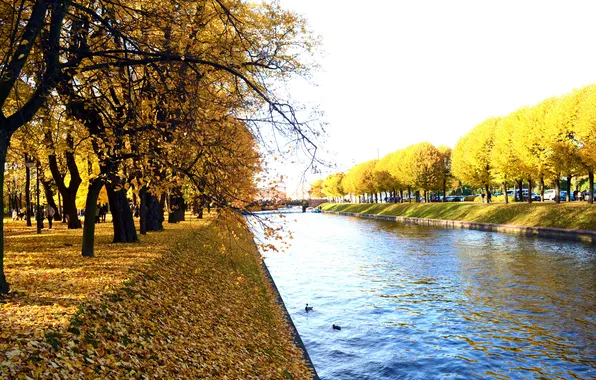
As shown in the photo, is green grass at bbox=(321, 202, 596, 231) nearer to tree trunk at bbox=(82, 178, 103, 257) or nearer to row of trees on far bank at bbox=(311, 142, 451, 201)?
row of trees on far bank at bbox=(311, 142, 451, 201)

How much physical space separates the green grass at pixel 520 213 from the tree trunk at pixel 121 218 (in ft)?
124

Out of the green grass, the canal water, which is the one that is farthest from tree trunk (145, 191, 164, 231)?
the green grass

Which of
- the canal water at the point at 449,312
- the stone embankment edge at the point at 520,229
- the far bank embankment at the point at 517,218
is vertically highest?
the far bank embankment at the point at 517,218

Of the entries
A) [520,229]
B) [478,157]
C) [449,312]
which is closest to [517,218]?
[520,229]

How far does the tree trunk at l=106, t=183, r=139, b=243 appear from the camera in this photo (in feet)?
64.3

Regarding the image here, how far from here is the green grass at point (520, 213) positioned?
4281 cm

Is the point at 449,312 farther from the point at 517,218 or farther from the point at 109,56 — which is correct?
the point at 517,218

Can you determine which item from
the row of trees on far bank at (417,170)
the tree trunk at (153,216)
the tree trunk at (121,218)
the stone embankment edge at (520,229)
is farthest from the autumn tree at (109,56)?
the row of trees on far bank at (417,170)

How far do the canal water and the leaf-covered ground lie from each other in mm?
2383

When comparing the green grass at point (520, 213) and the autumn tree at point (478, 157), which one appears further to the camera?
the autumn tree at point (478, 157)

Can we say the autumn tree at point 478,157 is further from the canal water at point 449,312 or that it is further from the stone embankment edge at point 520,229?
the canal water at point 449,312

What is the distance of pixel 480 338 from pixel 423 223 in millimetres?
53395

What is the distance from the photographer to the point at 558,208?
46812mm

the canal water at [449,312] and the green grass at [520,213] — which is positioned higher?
the green grass at [520,213]
